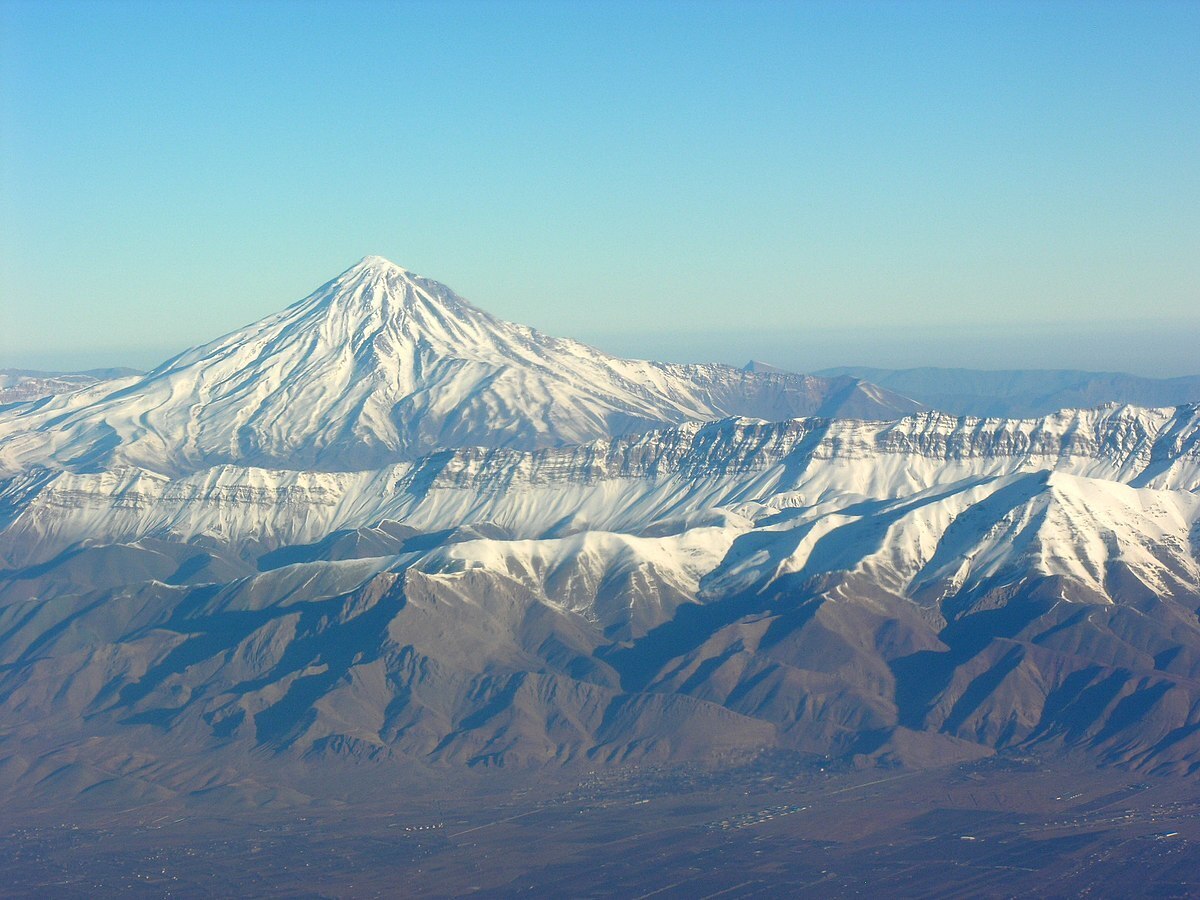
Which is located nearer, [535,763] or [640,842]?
[640,842]

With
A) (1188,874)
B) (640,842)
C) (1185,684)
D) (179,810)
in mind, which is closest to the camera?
(1188,874)

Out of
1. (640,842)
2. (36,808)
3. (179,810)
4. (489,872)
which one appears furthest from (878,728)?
(36,808)

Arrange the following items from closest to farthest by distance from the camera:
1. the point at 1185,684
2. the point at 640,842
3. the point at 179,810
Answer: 1. the point at 640,842
2. the point at 179,810
3. the point at 1185,684

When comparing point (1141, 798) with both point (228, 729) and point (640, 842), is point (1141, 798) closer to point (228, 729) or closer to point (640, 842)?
point (640, 842)


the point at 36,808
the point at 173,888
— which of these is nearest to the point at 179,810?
the point at 36,808

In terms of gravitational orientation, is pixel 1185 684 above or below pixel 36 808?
above

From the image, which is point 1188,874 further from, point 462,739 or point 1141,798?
point 462,739
